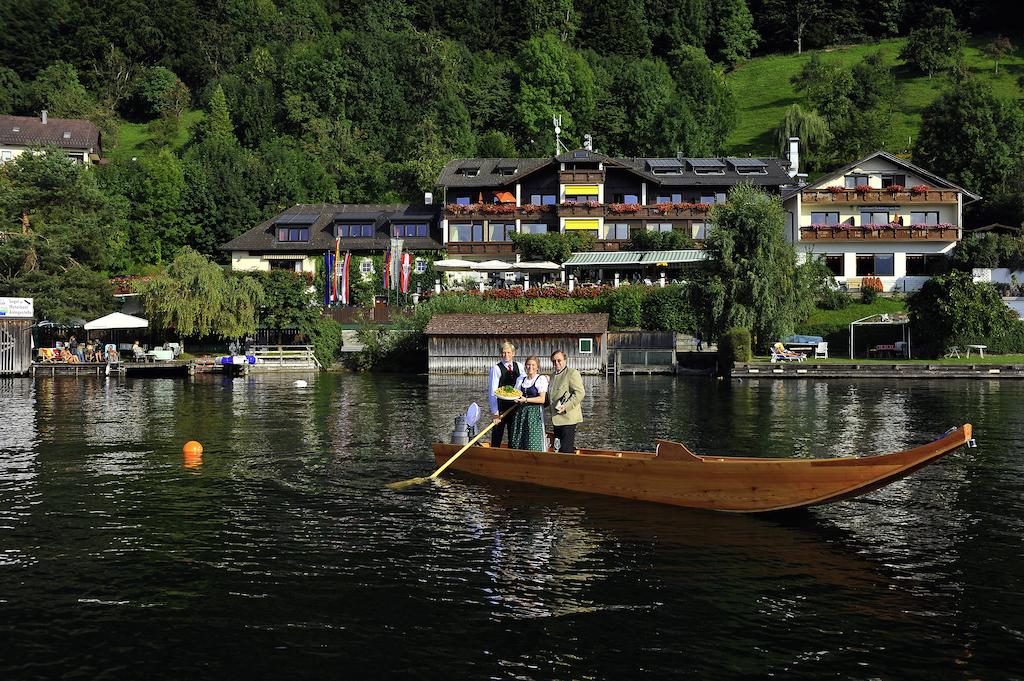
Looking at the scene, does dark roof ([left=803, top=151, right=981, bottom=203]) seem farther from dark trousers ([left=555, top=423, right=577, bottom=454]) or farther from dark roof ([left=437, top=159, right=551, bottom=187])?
dark trousers ([left=555, top=423, right=577, bottom=454])

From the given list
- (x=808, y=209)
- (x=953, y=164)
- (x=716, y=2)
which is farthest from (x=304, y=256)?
(x=716, y=2)

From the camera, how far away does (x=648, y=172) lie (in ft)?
304

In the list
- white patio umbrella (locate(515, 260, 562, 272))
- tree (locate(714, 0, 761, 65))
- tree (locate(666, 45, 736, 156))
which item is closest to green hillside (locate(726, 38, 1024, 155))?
tree (locate(666, 45, 736, 156))

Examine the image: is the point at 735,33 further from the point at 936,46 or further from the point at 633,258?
the point at 633,258

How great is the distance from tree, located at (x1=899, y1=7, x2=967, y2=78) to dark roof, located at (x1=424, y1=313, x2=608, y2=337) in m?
94.1

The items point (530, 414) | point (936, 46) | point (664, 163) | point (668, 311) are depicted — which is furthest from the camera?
point (936, 46)

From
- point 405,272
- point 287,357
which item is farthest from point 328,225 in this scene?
point 287,357

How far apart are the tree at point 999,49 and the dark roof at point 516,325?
102333 millimetres

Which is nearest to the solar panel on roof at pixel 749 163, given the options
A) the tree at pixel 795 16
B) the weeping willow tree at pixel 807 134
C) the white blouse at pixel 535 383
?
the weeping willow tree at pixel 807 134

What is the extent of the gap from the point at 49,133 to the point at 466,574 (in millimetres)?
122775

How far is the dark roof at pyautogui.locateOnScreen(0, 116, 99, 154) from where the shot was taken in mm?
119312

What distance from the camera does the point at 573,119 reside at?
126 metres

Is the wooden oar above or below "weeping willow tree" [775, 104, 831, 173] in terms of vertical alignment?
below

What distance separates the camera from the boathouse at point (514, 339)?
216 ft
